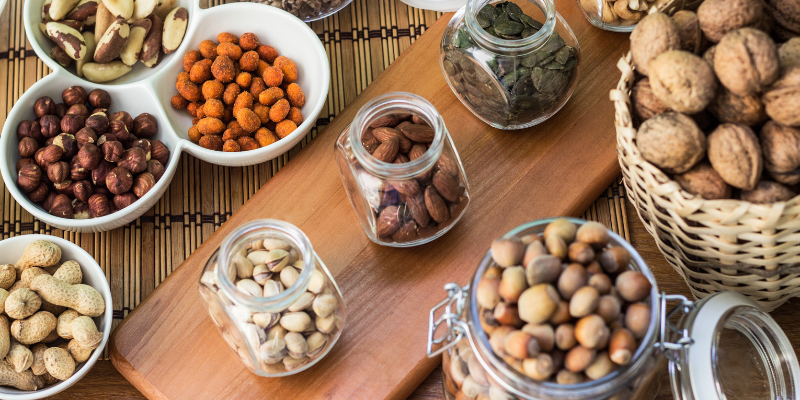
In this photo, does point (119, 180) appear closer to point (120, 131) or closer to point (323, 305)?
point (120, 131)

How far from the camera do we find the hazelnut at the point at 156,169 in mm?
1086

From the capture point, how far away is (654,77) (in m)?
0.82

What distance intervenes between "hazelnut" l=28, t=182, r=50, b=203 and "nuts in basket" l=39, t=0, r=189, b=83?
0.24 meters

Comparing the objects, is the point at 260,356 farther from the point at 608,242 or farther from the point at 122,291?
the point at 608,242

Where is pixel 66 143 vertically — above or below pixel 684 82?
below

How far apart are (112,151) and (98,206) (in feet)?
0.30

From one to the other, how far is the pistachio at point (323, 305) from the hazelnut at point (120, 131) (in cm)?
48

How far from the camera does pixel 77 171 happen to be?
1073 mm

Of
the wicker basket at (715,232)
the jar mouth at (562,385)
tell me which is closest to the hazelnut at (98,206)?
the jar mouth at (562,385)

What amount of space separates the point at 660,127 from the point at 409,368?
482 mm

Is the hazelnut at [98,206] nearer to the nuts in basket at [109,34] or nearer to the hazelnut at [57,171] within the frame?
the hazelnut at [57,171]

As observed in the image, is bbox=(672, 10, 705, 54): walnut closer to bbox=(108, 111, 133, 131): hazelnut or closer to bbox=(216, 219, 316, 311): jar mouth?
bbox=(216, 219, 316, 311): jar mouth

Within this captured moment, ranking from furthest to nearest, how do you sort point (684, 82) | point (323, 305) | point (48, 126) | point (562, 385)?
point (48, 126)
point (323, 305)
point (684, 82)
point (562, 385)

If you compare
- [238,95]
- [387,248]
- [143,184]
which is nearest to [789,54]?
[387,248]
